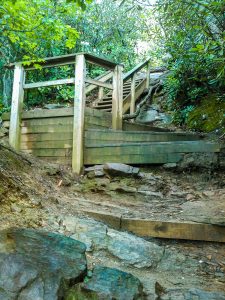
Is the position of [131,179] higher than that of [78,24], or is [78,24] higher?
[78,24]

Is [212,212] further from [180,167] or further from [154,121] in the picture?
[154,121]

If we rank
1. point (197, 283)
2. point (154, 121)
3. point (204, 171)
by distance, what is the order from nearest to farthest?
1. point (197, 283)
2. point (204, 171)
3. point (154, 121)

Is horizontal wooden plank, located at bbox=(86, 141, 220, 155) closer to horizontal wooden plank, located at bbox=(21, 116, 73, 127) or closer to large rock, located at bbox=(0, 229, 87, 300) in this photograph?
horizontal wooden plank, located at bbox=(21, 116, 73, 127)

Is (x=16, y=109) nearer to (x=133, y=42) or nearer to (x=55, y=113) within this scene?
(x=55, y=113)

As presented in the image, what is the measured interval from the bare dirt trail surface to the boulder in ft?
0.29

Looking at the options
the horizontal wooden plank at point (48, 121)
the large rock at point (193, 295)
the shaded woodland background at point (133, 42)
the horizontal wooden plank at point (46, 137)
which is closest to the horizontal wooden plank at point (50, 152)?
the horizontal wooden plank at point (46, 137)

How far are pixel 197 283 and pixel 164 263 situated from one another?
0.38 metres

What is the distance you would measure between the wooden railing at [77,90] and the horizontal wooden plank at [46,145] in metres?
0.14

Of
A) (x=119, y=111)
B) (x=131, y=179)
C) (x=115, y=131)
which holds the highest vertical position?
(x=119, y=111)

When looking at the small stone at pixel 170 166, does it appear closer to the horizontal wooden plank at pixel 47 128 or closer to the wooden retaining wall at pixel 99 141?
the wooden retaining wall at pixel 99 141

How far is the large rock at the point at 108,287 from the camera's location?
1.97 metres

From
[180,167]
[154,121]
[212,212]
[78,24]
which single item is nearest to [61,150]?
[180,167]

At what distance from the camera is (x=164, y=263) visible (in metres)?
2.88

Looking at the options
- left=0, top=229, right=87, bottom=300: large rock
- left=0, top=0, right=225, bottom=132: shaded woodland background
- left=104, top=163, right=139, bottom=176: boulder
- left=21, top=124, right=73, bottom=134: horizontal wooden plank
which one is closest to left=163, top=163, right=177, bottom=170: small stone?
left=104, top=163, right=139, bottom=176: boulder
